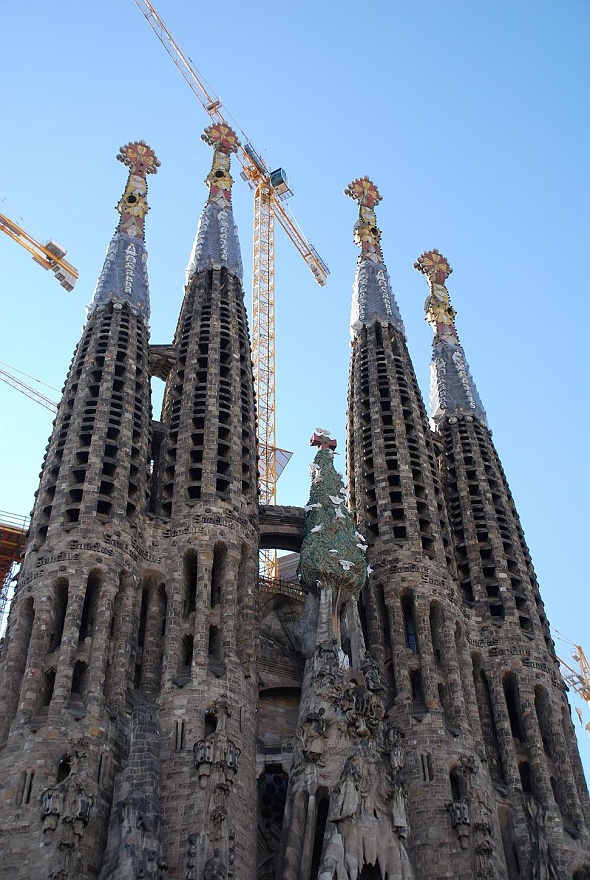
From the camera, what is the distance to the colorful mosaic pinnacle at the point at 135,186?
1948 inches

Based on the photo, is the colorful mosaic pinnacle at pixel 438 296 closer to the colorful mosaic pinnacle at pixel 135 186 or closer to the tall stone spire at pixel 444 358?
the tall stone spire at pixel 444 358

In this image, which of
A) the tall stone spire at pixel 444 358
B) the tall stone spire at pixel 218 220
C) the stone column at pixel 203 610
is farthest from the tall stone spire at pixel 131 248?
the tall stone spire at pixel 444 358

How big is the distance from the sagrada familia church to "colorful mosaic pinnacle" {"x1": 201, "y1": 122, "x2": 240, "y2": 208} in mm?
5188

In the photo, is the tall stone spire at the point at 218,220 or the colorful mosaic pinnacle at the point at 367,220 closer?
the tall stone spire at the point at 218,220

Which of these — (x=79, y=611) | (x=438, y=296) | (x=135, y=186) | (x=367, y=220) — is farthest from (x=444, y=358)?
(x=79, y=611)

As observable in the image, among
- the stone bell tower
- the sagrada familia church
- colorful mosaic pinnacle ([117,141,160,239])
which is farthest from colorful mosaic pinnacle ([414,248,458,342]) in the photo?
the stone bell tower

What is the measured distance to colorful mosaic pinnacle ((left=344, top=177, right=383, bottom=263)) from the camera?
187 ft

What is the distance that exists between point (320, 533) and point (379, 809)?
36.2ft

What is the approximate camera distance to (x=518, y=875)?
3469cm

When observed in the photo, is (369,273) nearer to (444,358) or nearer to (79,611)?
(444,358)

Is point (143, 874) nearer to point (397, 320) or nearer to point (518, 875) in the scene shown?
point (518, 875)

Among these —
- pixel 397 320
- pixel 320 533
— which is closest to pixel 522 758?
pixel 320 533

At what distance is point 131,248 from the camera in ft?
156

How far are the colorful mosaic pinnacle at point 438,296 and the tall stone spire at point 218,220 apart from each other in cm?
1033
